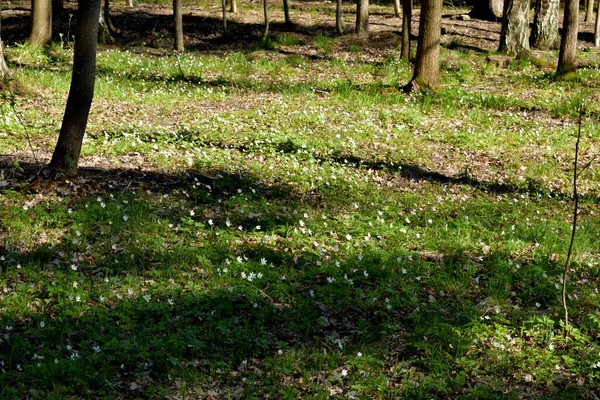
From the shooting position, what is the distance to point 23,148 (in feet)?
34.5

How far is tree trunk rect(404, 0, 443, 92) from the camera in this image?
16.3 metres

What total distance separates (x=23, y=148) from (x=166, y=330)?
587cm

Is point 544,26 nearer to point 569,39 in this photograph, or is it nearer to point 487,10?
point 569,39

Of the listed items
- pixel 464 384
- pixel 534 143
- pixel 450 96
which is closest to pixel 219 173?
pixel 464 384

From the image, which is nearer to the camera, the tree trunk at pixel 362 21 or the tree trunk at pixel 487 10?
the tree trunk at pixel 362 21

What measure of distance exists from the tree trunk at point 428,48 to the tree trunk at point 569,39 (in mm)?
3646

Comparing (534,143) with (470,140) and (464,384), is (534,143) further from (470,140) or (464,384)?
(464,384)

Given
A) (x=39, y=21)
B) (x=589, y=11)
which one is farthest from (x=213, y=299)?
(x=589, y=11)

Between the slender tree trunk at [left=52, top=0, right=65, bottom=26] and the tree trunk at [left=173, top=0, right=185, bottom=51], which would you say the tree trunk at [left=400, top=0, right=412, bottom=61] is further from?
the slender tree trunk at [left=52, top=0, right=65, bottom=26]

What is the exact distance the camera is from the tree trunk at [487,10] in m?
28.0

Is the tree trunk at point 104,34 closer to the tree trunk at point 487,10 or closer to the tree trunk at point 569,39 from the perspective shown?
the tree trunk at point 487,10

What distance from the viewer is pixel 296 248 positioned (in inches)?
317

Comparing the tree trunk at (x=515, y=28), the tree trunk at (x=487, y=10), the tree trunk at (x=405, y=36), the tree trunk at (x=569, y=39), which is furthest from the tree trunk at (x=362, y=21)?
the tree trunk at (x=569, y=39)

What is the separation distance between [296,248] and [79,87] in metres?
3.59
